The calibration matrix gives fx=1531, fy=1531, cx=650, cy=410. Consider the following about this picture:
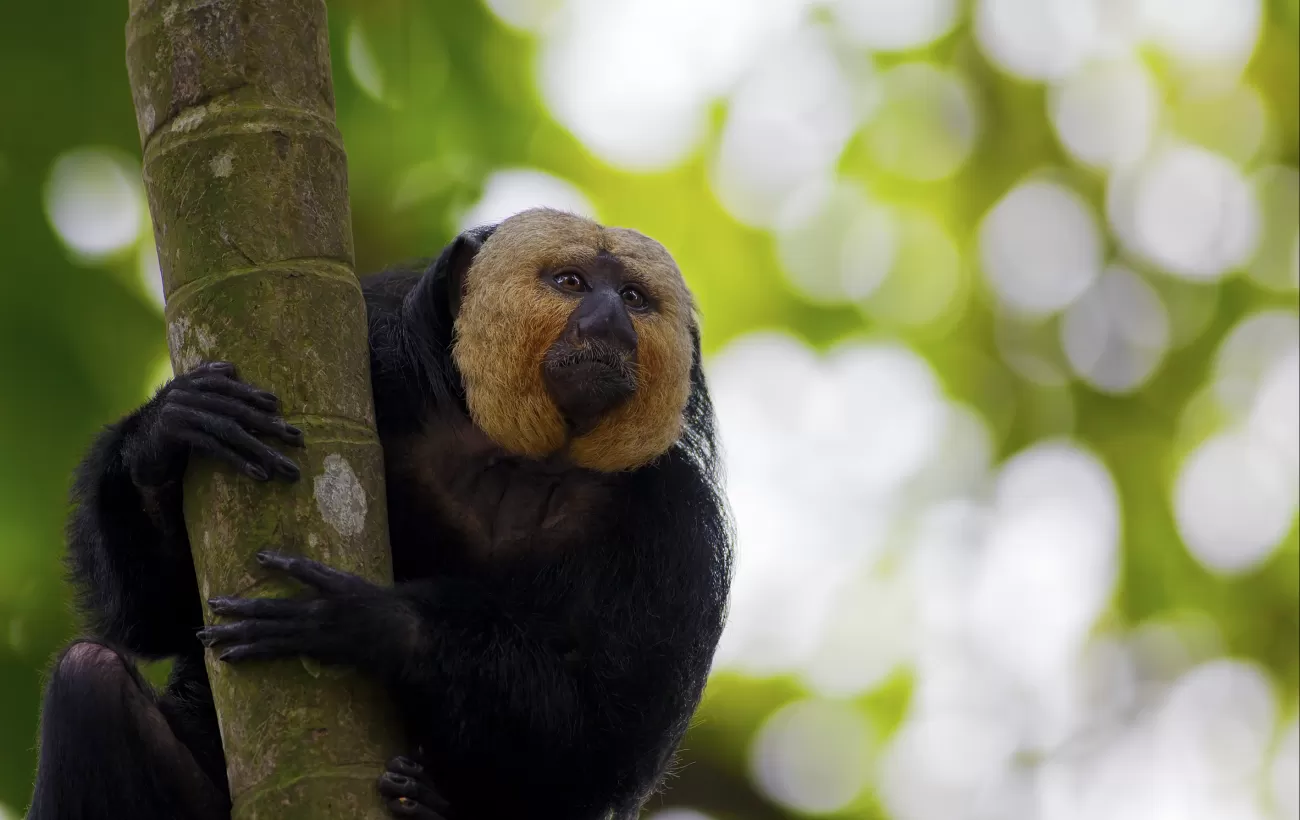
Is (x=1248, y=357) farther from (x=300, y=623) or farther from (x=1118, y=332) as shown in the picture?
(x=300, y=623)

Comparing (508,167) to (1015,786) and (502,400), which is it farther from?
(1015,786)

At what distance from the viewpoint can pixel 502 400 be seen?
4.71 meters

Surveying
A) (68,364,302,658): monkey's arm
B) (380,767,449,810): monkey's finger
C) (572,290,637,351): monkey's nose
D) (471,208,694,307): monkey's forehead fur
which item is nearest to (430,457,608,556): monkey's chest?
(572,290,637,351): monkey's nose

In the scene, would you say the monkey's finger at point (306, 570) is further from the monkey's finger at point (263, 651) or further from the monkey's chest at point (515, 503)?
the monkey's chest at point (515, 503)

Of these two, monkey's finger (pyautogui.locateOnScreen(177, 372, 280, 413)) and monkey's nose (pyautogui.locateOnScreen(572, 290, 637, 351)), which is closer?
monkey's finger (pyautogui.locateOnScreen(177, 372, 280, 413))

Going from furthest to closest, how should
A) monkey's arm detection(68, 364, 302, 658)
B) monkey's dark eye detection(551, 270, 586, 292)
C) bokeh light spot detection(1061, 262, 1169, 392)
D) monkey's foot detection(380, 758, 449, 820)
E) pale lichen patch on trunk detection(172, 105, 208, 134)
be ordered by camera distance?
1. bokeh light spot detection(1061, 262, 1169, 392)
2. monkey's dark eye detection(551, 270, 586, 292)
3. monkey's arm detection(68, 364, 302, 658)
4. pale lichen patch on trunk detection(172, 105, 208, 134)
5. monkey's foot detection(380, 758, 449, 820)

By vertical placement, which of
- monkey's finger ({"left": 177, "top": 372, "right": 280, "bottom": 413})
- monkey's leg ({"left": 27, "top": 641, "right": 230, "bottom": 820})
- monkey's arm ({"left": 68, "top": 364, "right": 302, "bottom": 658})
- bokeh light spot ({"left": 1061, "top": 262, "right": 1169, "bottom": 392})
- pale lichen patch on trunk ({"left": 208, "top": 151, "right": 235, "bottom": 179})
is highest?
bokeh light spot ({"left": 1061, "top": 262, "right": 1169, "bottom": 392})

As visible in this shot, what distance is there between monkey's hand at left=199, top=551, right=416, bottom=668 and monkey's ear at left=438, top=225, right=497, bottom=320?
164cm

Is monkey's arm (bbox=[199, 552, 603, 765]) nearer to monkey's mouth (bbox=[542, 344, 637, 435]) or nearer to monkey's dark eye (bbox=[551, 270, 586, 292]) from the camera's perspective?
monkey's mouth (bbox=[542, 344, 637, 435])

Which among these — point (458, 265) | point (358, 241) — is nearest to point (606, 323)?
point (458, 265)

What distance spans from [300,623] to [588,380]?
1.58 metres

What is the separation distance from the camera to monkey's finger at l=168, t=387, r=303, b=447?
10.9 feet

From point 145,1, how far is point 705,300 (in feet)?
20.2

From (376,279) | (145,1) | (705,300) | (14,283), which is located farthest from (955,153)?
(145,1)
